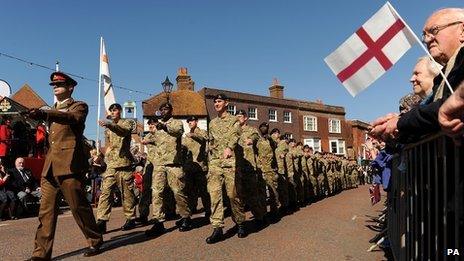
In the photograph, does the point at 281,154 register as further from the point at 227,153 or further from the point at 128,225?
the point at 227,153

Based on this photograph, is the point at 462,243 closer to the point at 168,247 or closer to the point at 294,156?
the point at 168,247

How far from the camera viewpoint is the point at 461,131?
2.12 m

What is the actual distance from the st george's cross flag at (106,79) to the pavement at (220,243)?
2.28 meters

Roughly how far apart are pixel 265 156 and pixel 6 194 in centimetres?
626

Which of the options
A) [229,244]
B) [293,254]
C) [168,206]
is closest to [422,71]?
[293,254]

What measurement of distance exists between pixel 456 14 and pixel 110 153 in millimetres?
Result: 6368

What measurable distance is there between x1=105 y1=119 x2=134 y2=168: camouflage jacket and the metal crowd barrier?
528 cm

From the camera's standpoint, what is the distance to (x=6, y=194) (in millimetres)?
11156

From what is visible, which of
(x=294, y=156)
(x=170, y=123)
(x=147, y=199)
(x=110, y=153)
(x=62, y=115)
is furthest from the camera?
(x=294, y=156)

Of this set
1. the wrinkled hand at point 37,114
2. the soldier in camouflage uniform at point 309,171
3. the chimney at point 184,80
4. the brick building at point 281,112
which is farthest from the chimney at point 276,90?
the wrinkled hand at point 37,114

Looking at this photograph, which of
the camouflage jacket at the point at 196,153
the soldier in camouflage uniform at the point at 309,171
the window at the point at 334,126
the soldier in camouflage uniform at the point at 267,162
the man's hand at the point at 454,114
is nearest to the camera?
the man's hand at the point at 454,114

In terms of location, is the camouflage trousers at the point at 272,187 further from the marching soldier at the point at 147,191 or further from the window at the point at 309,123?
the window at the point at 309,123

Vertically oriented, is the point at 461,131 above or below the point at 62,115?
below

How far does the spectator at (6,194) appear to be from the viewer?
1105 cm
